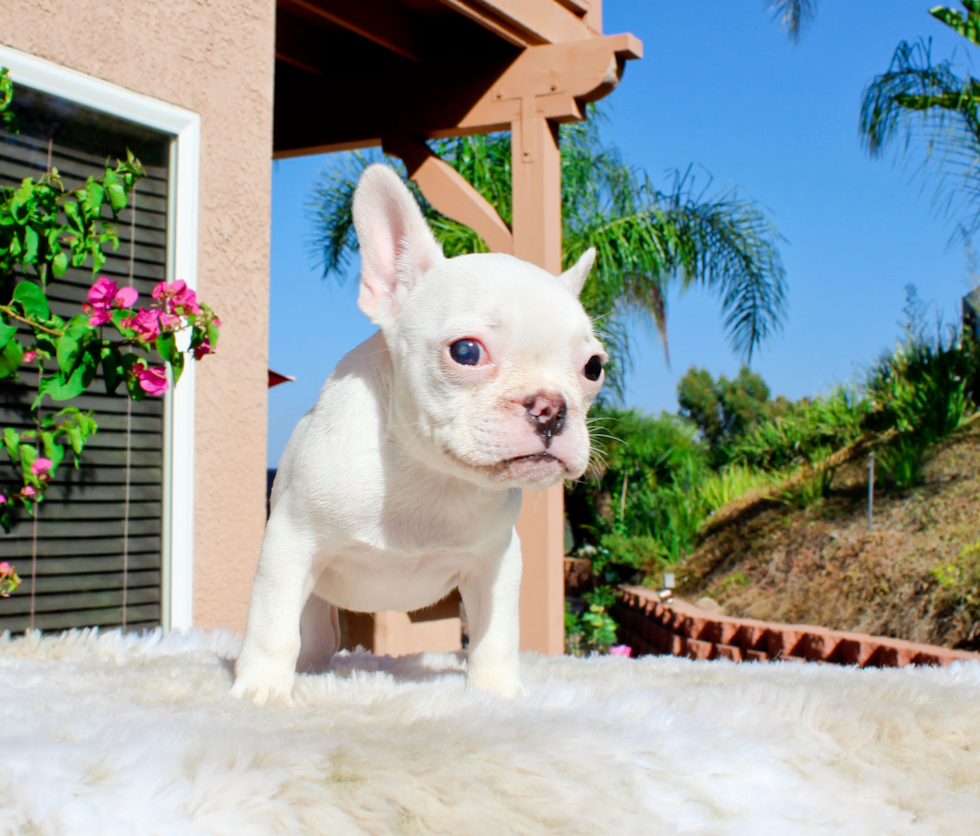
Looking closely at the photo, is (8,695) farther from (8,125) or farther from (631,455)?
(631,455)

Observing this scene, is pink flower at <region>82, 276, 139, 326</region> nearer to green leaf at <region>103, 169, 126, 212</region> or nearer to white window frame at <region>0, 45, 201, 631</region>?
green leaf at <region>103, 169, 126, 212</region>

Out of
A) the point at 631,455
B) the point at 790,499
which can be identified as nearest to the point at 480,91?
the point at 790,499

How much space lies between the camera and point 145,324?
2.29 m

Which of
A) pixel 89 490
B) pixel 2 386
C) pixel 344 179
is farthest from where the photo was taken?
pixel 344 179

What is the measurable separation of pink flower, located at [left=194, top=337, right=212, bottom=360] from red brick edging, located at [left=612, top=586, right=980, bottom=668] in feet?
A: 9.93

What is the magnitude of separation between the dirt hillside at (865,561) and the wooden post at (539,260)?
3353 millimetres

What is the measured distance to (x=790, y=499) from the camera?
9703 millimetres

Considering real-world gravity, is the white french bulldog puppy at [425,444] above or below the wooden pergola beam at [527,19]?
below

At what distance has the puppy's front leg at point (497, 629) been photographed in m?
1.73

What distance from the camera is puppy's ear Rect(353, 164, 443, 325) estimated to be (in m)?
1.62

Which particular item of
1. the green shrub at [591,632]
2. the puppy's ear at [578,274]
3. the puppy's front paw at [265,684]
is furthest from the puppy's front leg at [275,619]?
the green shrub at [591,632]

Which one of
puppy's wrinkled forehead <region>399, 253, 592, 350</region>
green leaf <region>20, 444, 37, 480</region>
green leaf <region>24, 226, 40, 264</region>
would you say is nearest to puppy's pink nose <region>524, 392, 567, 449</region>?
puppy's wrinkled forehead <region>399, 253, 592, 350</region>

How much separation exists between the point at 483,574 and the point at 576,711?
32 centimetres

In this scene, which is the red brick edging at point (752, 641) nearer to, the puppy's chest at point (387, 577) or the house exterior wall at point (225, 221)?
the house exterior wall at point (225, 221)
